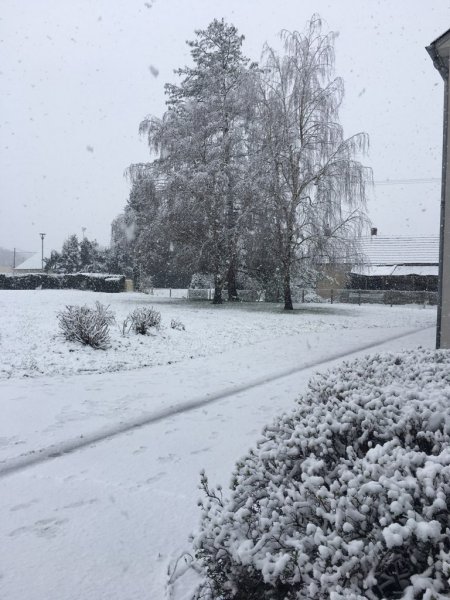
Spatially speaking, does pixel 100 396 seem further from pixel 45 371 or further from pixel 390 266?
pixel 390 266

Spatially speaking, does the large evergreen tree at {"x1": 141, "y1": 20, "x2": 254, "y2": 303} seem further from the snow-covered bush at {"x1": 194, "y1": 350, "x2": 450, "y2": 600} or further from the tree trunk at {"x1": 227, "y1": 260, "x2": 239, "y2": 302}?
the snow-covered bush at {"x1": 194, "y1": 350, "x2": 450, "y2": 600}

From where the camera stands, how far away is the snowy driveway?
Answer: 2717mm

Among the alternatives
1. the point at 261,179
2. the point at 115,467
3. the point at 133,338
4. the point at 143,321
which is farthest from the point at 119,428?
the point at 261,179

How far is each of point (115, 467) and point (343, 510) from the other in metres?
2.84

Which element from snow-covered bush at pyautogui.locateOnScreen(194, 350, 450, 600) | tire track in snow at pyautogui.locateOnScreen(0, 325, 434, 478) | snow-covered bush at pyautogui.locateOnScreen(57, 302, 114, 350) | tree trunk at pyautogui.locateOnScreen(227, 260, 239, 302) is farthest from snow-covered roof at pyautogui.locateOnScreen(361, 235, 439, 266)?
snow-covered bush at pyautogui.locateOnScreen(194, 350, 450, 600)

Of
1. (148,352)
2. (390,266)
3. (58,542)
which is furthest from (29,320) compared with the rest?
(390,266)

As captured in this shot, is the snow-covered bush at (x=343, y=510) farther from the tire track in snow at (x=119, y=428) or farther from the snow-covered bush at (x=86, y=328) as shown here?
the snow-covered bush at (x=86, y=328)

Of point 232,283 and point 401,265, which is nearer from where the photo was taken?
point 232,283

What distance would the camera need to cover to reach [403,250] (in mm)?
38906

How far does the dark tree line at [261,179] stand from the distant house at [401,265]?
46.5 ft

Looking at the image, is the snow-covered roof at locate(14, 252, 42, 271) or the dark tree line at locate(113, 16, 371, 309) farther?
the snow-covered roof at locate(14, 252, 42, 271)

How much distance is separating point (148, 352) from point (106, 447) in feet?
17.5

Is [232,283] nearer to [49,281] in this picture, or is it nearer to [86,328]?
[49,281]

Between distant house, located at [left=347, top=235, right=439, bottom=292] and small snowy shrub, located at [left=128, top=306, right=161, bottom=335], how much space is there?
82.2ft
